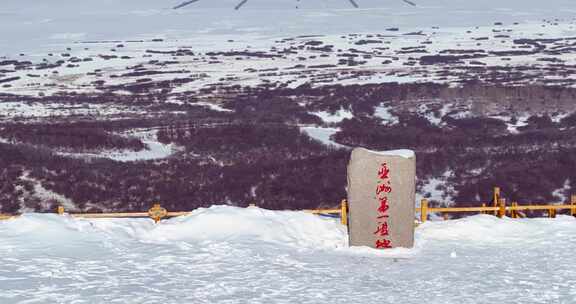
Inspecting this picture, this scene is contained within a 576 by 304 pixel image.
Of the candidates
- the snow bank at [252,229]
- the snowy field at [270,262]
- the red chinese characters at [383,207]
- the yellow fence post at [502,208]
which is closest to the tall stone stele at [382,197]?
the red chinese characters at [383,207]

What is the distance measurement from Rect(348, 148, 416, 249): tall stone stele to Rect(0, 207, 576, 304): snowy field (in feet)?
0.89

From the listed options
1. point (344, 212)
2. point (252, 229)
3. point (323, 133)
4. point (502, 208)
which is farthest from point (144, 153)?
point (502, 208)

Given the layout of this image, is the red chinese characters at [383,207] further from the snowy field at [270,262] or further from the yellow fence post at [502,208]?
the yellow fence post at [502,208]

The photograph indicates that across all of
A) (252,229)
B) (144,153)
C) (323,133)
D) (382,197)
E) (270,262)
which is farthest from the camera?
(323,133)

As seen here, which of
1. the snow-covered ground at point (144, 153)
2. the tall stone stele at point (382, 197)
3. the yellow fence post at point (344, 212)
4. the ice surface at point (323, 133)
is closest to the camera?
the tall stone stele at point (382, 197)

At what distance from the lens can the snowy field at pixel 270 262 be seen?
1073cm

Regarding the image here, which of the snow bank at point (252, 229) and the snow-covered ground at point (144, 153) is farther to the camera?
the snow-covered ground at point (144, 153)

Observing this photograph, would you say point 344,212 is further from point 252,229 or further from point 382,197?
point 252,229

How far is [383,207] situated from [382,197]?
0.18 metres

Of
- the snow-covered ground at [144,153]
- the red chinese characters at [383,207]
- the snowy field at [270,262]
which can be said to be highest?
the red chinese characters at [383,207]

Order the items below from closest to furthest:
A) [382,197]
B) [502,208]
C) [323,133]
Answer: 1. [382,197]
2. [502,208]
3. [323,133]

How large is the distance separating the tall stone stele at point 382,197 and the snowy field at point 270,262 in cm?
27

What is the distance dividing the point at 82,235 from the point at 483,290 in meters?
6.80

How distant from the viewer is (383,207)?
1255cm
